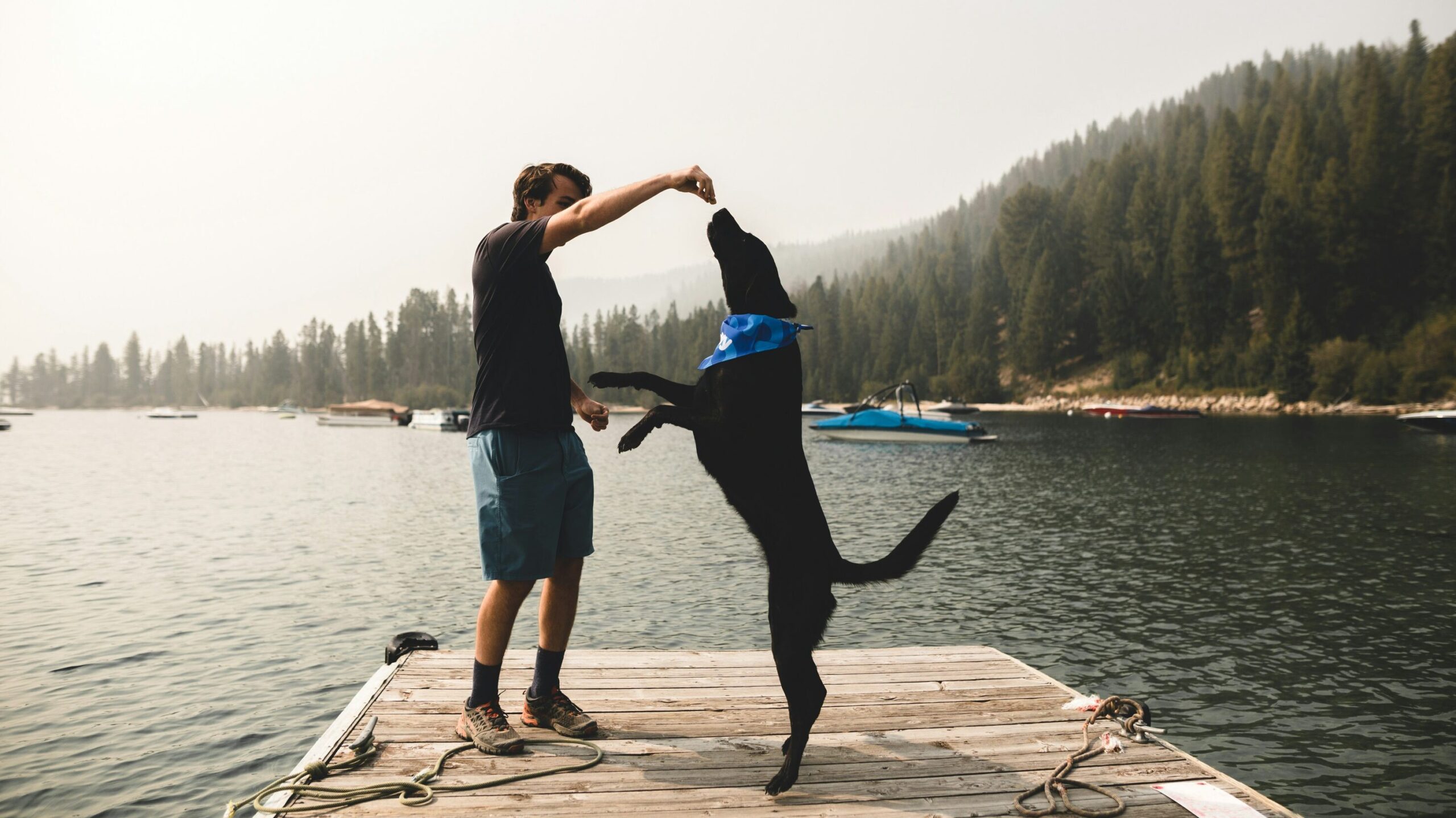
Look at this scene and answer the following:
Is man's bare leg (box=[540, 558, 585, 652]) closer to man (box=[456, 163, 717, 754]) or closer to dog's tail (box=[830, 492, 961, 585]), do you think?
man (box=[456, 163, 717, 754])

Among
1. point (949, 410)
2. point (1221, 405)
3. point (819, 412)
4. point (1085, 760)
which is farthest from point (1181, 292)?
point (1085, 760)

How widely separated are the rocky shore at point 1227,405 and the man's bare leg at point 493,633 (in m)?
68.4

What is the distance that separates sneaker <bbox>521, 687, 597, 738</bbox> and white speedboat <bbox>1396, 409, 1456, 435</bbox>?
52756 millimetres

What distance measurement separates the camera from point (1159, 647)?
29.0 ft

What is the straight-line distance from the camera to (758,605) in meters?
11.0

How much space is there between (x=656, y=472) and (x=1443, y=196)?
77.3 m

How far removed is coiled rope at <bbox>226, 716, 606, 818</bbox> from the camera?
2762 mm

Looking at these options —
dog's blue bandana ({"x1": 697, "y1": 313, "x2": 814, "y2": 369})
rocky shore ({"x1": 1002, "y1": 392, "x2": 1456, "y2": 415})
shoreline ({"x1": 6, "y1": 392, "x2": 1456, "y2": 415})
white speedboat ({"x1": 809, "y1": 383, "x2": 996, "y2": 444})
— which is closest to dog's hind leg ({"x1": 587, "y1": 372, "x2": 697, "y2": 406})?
dog's blue bandana ({"x1": 697, "y1": 313, "x2": 814, "y2": 369})

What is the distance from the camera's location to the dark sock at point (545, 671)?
3.59m

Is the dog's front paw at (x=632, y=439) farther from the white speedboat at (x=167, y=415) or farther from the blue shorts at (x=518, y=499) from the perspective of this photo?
the white speedboat at (x=167, y=415)

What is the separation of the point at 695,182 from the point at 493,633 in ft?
6.63

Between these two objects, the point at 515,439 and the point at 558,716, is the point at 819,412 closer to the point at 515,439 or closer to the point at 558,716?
the point at 558,716

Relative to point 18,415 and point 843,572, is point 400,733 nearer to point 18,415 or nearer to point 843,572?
point 843,572

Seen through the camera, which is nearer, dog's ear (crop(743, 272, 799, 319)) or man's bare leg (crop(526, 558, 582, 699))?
dog's ear (crop(743, 272, 799, 319))
